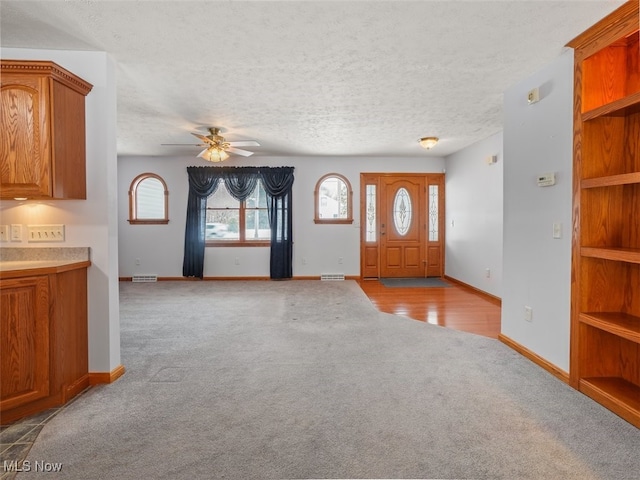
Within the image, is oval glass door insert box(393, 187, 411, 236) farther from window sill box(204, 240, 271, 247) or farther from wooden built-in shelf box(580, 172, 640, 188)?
wooden built-in shelf box(580, 172, 640, 188)

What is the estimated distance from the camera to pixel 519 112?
3.14 meters

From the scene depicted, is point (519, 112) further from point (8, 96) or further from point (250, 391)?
point (8, 96)

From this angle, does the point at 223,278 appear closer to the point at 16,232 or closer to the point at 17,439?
the point at 16,232

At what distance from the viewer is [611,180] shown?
216 centimetres

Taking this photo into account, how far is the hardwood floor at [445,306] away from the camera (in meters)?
3.99

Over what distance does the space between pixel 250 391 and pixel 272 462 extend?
77cm

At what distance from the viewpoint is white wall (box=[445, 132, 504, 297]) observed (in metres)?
5.22

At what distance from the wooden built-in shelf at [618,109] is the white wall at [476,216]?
106 inches

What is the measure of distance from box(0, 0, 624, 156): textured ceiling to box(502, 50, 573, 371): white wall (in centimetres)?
27

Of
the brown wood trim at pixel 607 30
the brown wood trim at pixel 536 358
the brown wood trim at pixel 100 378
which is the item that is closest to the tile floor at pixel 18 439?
the brown wood trim at pixel 100 378

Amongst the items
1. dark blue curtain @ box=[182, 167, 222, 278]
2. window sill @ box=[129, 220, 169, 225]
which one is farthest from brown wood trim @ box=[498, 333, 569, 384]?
window sill @ box=[129, 220, 169, 225]

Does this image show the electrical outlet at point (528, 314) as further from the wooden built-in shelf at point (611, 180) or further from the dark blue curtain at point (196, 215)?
the dark blue curtain at point (196, 215)

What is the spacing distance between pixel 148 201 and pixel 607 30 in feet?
23.4

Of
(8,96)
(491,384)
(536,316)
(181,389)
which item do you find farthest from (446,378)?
(8,96)
